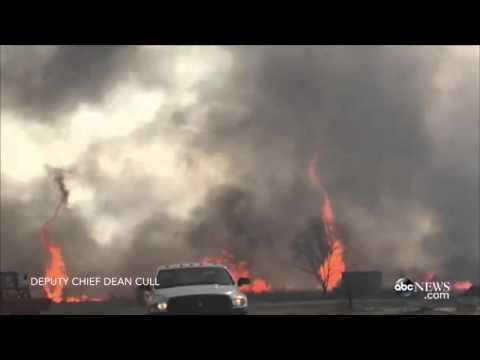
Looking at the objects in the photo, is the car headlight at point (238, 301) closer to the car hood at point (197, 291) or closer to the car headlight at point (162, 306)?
the car hood at point (197, 291)

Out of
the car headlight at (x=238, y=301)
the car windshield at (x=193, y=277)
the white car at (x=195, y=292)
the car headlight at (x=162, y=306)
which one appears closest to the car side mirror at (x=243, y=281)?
the white car at (x=195, y=292)

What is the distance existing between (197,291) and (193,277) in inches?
39.0

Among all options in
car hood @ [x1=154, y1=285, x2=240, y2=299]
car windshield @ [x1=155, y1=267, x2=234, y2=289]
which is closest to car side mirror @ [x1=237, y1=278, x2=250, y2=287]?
car hood @ [x1=154, y1=285, x2=240, y2=299]

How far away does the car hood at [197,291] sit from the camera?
64.1 ft

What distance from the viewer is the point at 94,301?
5672cm

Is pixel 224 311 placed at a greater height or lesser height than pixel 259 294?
lesser

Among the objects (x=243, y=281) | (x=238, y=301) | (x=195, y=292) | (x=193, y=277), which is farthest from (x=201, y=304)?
(x=193, y=277)

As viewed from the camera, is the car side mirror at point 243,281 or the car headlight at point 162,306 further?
the car side mirror at point 243,281

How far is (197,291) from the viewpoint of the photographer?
19734 millimetres

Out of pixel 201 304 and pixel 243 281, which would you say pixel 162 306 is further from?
pixel 243 281
